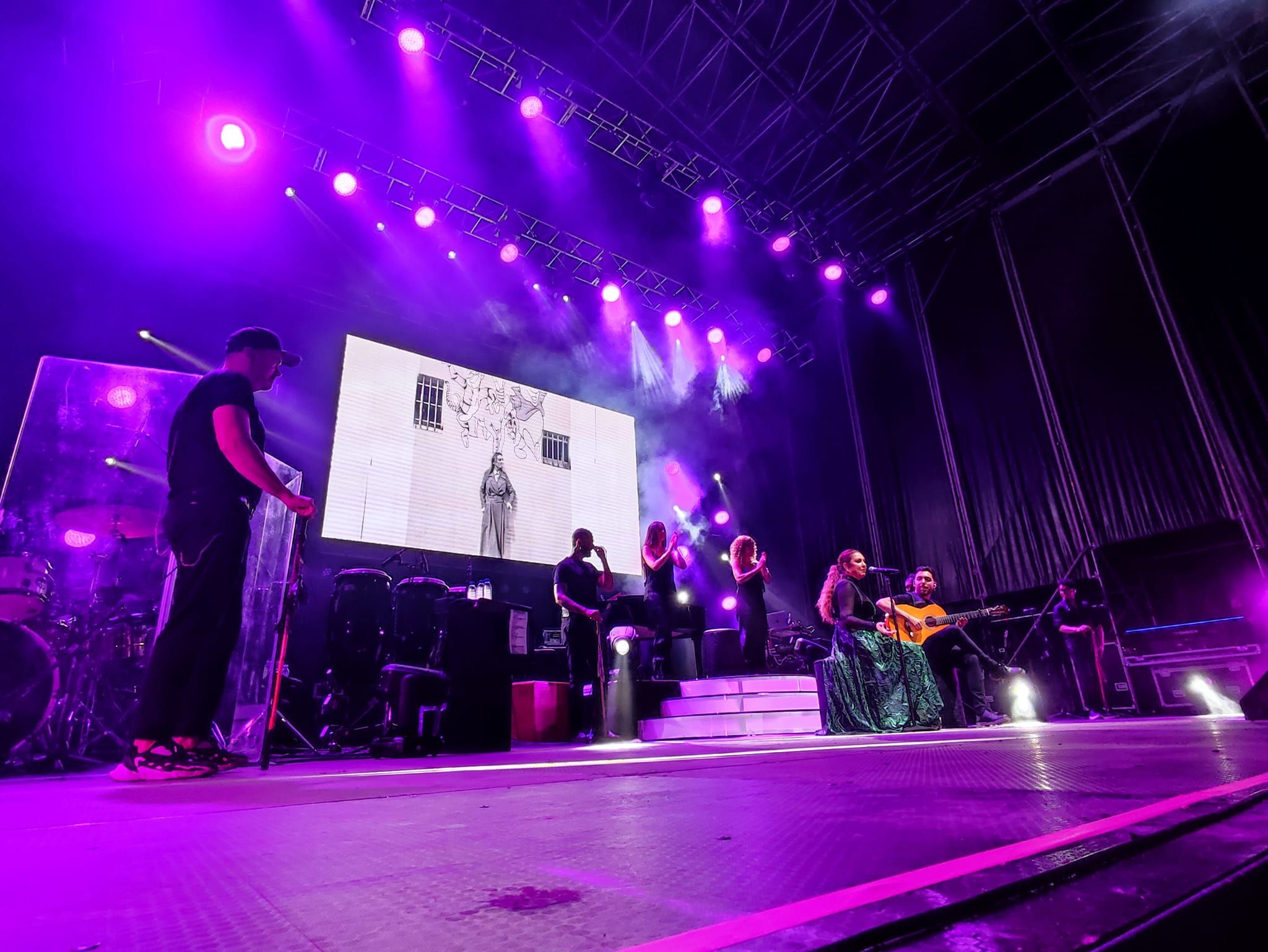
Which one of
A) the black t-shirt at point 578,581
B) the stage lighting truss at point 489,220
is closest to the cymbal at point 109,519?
the black t-shirt at point 578,581

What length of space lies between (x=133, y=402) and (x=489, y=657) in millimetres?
3671

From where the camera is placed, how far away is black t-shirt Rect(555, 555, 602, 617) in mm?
5000

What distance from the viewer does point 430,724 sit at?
3.64m

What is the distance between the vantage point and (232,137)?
592cm

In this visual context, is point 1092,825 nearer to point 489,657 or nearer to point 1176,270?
point 489,657

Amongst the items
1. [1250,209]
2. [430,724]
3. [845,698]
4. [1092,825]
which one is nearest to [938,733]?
[845,698]

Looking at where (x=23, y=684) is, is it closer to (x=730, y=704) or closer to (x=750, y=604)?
(x=730, y=704)

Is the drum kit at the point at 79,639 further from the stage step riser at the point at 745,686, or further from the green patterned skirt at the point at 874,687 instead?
the green patterned skirt at the point at 874,687

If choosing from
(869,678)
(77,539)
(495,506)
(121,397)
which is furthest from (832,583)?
(121,397)

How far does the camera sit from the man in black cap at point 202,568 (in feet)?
6.88

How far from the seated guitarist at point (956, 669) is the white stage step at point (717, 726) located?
1.15 meters

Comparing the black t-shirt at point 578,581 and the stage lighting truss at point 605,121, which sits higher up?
the stage lighting truss at point 605,121

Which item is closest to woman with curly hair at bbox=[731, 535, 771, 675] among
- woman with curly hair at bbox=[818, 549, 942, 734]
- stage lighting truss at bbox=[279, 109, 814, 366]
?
woman with curly hair at bbox=[818, 549, 942, 734]

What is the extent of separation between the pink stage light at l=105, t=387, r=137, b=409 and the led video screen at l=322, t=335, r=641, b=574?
1894 millimetres
